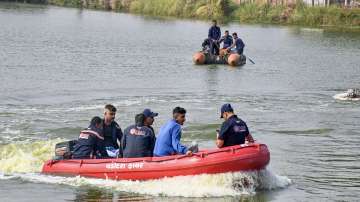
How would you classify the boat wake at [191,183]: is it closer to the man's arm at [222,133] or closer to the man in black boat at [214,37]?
the man's arm at [222,133]

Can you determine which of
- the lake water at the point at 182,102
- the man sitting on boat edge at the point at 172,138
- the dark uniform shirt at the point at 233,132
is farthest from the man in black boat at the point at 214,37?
the dark uniform shirt at the point at 233,132

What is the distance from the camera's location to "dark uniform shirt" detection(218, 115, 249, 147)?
15.3 m

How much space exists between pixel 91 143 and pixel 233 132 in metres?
2.95

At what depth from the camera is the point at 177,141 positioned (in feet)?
51.2

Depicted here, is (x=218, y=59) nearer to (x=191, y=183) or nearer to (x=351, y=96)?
(x=351, y=96)

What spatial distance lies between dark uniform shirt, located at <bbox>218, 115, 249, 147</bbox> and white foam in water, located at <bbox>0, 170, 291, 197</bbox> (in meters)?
0.66

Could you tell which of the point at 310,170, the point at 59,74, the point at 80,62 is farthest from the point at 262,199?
the point at 80,62

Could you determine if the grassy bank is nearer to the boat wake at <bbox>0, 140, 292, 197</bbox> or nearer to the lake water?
the lake water

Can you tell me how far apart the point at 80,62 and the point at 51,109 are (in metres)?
13.7

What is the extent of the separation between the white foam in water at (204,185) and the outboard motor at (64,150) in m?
1.05

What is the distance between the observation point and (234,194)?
50.0 ft

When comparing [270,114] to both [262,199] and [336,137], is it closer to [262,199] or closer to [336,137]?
[336,137]

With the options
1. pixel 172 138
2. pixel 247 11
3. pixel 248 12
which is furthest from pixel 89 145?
pixel 247 11

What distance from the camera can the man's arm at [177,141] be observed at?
15.4 m
